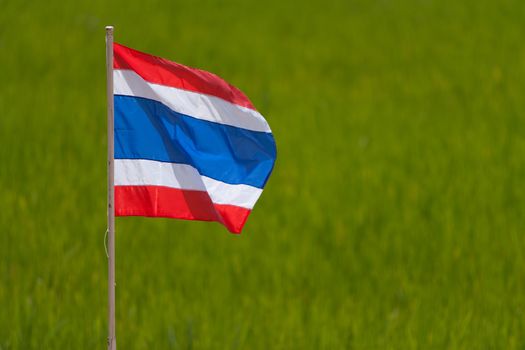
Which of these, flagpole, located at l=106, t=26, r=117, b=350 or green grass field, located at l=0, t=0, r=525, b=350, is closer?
flagpole, located at l=106, t=26, r=117, b=350

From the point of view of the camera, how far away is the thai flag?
246 centimetres

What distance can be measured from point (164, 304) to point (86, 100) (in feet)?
10.5

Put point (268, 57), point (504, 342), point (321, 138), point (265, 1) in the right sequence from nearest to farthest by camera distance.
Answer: point (504, 342), point (321, 138), point (268, 57), point (265, 1)

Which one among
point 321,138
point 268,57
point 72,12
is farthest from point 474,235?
point 72,12

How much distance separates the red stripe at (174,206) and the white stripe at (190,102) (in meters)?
0.24

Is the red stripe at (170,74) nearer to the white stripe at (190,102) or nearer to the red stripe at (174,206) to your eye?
the white stripe at (190,102)

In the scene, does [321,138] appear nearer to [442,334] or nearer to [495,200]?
[495,200]

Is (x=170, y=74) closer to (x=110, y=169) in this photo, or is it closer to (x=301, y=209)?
(x=110, y=169)

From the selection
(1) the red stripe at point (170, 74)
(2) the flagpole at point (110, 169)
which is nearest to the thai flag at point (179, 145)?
(1) the red stripe at point (170, 74)

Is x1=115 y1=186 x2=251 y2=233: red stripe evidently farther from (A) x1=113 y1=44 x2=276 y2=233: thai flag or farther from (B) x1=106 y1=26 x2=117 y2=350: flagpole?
(B) x1=106 y1=26 x2=117 y2=350: flagpole

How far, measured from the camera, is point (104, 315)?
343 cm

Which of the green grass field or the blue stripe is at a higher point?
the blue stripe

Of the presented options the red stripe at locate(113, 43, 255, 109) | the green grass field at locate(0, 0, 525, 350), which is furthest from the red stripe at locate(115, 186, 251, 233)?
the green grass field at locate(0, 0, 525, 350)

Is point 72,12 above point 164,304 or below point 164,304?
above
